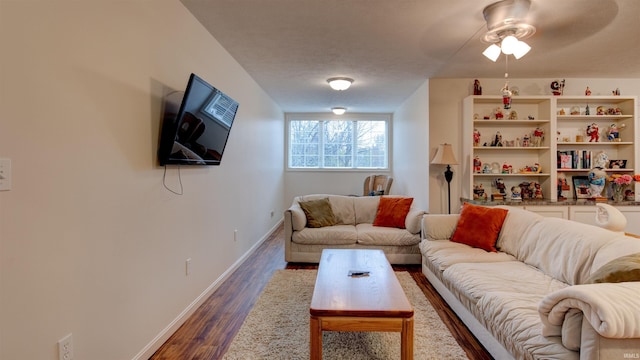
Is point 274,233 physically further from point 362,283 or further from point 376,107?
point 362,283

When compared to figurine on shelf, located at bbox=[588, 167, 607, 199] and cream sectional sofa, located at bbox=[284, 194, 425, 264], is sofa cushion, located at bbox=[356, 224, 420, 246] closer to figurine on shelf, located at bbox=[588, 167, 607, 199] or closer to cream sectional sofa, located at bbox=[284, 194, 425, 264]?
cream sectional sofa, located at bbox=[284, 194, 425, 264]

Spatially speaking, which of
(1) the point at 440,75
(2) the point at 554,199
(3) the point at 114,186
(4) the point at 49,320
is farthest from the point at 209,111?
(2) the point at 554,199

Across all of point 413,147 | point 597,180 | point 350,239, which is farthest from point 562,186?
point 350,239

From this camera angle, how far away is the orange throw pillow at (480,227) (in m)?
2.99

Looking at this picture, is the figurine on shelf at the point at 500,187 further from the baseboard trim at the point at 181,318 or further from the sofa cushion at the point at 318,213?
the baseboard trim at the point at 181,318

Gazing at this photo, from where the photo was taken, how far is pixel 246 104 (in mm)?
4164

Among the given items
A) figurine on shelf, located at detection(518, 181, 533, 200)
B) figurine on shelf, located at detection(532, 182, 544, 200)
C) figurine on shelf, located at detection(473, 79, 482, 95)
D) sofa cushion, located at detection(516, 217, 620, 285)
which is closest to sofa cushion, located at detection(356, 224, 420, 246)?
sofa cushion, located at detection(516, 217, 620, 285)

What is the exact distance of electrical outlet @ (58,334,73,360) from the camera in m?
1.41

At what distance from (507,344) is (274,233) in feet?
14.6

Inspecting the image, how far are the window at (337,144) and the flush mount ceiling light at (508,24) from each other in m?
4.61

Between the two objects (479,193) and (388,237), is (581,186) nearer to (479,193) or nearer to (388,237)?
(479,193)

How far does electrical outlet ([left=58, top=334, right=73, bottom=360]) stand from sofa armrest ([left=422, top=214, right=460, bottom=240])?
303 centimetres

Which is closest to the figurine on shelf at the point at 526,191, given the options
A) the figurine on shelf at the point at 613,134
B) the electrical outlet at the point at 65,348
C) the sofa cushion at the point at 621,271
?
the figurine on shelf at the point at 613,134

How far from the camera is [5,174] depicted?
3.84ft
